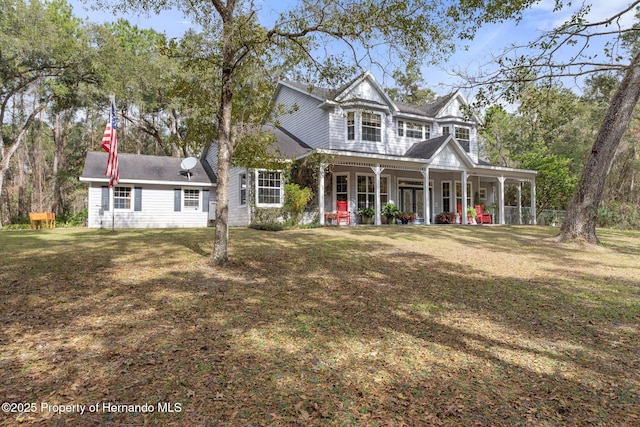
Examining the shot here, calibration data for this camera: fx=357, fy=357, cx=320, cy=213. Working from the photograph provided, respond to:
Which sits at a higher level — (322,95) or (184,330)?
(322,95)

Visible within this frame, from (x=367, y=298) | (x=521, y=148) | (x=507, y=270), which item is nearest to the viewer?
(x=367, y=298)

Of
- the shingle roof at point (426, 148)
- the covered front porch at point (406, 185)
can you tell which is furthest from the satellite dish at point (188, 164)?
the shingle roof at point (426, 148)

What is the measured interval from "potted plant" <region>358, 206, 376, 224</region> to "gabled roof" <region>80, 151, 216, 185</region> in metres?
9.03

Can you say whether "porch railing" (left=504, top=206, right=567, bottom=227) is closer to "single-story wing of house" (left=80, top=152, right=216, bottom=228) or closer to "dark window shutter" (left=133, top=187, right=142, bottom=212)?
"single-story wing of house" (left=80, top=152, right=216, bottom=228)

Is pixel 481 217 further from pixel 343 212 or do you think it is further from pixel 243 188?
pixel 243 188

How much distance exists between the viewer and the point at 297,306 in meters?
5.19

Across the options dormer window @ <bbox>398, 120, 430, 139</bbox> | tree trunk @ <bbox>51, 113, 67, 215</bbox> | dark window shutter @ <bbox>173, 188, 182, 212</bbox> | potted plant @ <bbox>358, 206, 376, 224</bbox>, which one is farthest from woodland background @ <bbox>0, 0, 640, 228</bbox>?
potted plant @ <bbox>358, 206, 376, 224</bbox>

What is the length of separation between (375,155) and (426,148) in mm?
3951

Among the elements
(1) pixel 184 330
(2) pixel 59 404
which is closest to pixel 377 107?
(1) pixel 184 330

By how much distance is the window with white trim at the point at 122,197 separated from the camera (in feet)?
61.4

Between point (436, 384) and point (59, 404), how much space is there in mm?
3108

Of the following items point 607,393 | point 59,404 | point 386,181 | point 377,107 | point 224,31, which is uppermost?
point 377,107

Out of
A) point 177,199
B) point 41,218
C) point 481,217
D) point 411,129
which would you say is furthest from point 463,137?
point 41,218

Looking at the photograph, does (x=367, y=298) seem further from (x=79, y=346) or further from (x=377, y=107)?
(x=377, y=107)
